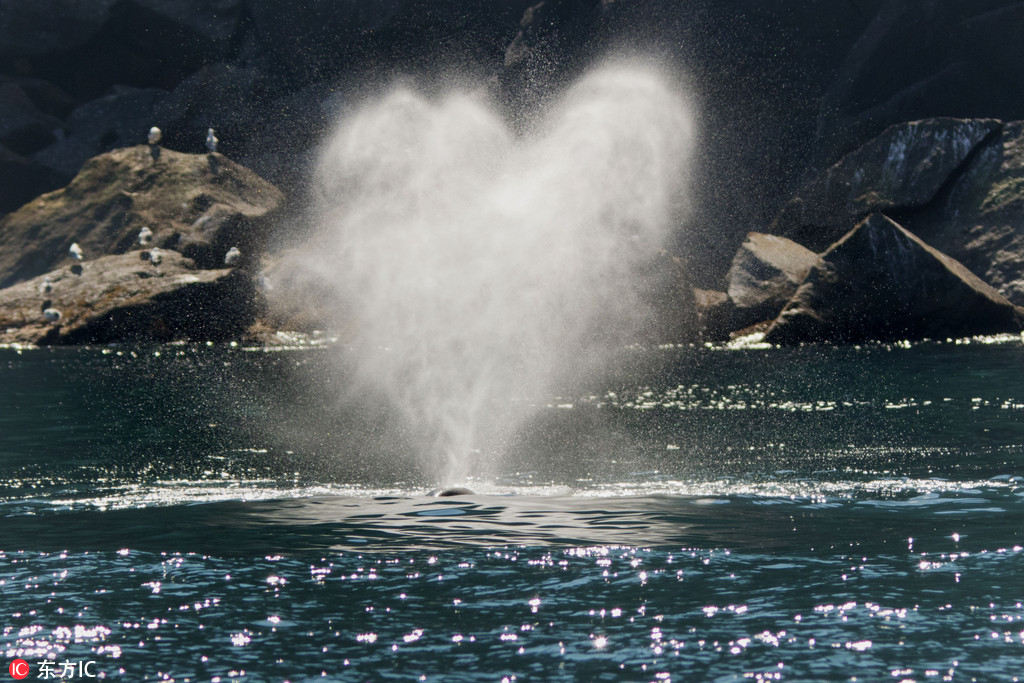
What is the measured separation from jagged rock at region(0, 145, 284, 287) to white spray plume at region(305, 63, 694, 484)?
4914 millimetres

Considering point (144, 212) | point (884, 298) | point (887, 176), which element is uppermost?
point (144, 212)

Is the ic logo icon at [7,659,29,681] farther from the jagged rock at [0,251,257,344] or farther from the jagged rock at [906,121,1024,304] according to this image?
the jagged rock at [906,121,1024,304]

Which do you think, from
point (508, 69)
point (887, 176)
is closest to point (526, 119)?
point (508, 69)

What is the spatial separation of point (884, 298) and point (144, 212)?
43.4 meters

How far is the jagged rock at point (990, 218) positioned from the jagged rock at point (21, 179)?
5825 centimetres

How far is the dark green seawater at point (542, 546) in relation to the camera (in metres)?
11.6

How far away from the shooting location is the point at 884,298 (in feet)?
159

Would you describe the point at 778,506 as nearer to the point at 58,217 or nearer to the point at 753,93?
the point at 753,93

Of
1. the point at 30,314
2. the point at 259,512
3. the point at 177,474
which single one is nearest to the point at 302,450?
the point at 177,474

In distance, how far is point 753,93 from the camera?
70.6m

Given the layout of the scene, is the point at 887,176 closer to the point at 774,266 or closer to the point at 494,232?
the point at 774,266

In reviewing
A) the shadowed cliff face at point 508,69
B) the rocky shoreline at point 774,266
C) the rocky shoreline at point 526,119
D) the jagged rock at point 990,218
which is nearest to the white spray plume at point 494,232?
the rocky shoreline at point 526,119

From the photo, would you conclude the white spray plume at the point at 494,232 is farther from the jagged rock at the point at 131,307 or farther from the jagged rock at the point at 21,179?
the jagged rock at the point at 21,179

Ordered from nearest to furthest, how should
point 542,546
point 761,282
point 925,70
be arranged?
point 542,546 → point 761,282 → point 925,70
